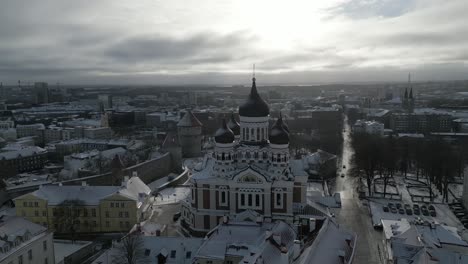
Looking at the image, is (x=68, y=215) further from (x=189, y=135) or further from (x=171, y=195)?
(x=189, y=135)

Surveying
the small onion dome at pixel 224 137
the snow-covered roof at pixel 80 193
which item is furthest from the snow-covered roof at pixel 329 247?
the snow-covered roof at pixel 80 193

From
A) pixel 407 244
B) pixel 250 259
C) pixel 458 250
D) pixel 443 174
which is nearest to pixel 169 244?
pixel 250 259

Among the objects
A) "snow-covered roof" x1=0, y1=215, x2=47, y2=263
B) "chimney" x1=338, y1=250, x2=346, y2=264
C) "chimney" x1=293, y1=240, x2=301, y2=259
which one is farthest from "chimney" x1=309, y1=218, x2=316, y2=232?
"snow-covered roof" x1=0, y1=215, x2=47, y2=263

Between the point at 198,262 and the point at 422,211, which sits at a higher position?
the point at 198,262

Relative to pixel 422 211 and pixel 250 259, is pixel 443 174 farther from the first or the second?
pixel 250 259

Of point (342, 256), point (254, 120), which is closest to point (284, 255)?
point (342, 256)
